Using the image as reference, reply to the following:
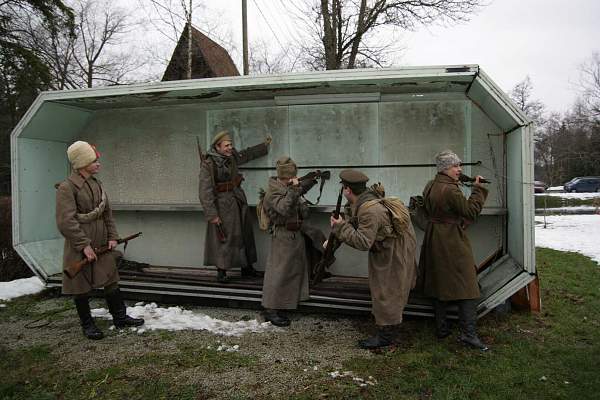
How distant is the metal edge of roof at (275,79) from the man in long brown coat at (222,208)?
69cm

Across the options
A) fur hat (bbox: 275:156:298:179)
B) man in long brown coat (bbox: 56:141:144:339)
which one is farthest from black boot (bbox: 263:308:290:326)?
Result: man in long brown coat (bbox: 56:141:144:339)

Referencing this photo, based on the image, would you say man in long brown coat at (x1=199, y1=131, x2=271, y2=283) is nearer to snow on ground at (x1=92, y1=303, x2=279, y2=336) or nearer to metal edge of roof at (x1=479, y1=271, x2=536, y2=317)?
snow on ground at (x1=92, y1=303, x2=279, y2=336)

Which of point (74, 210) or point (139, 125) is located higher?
point (139, 125)

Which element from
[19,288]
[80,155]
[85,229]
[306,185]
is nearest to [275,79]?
[306,185]

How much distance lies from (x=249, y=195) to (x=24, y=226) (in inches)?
118

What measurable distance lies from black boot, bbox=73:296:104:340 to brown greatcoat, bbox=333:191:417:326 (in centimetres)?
262

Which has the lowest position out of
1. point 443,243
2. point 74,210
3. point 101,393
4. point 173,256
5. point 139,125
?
point 101,393

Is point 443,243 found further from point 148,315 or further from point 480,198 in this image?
point 148,315

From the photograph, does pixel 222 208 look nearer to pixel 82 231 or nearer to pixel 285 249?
pixel 285 249

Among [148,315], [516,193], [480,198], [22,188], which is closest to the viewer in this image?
[480,198]

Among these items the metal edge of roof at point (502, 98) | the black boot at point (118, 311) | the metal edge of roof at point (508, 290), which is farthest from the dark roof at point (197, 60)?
the metal edge of roof at point (508, 290)

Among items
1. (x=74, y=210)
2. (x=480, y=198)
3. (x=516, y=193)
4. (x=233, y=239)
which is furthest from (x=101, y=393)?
(x=516, y=193)

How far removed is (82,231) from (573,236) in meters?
11.5

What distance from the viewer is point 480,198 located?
4121 mm
